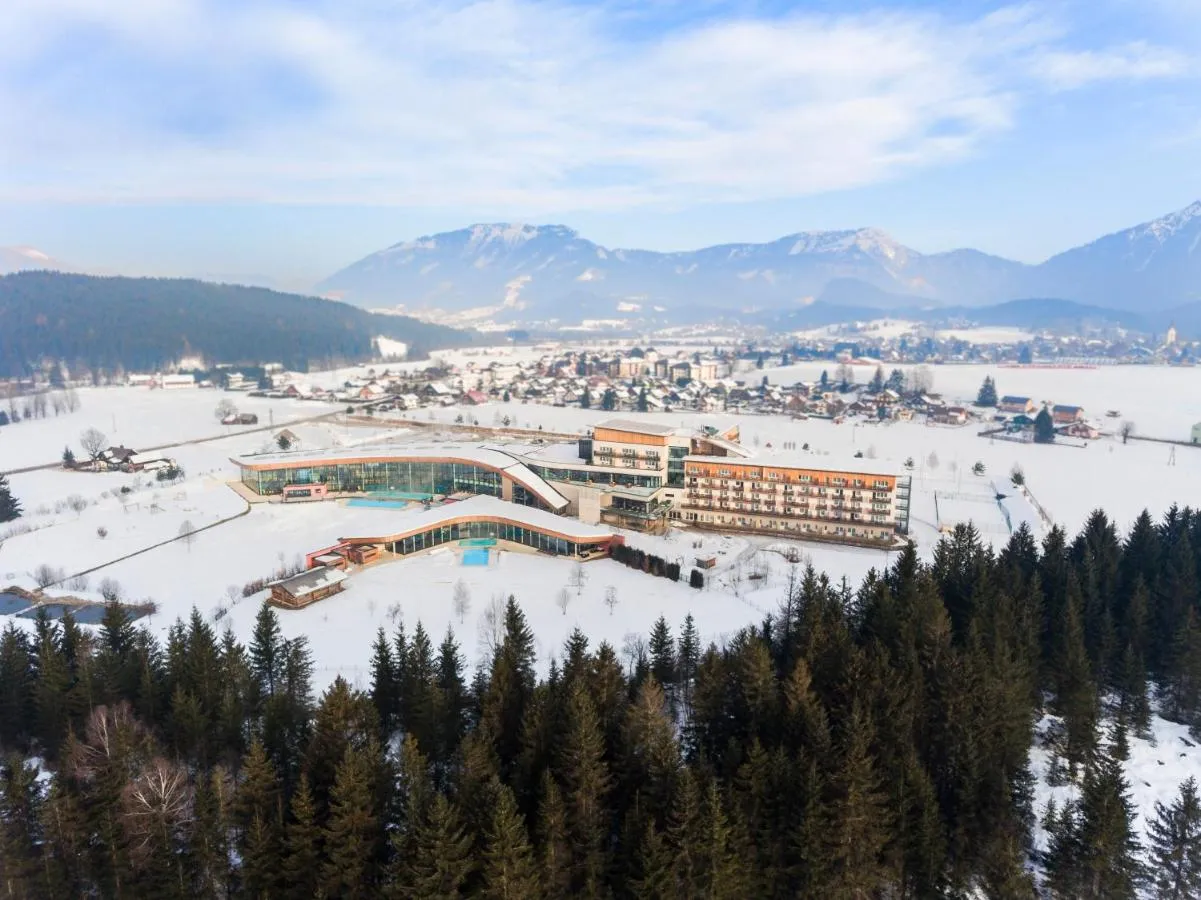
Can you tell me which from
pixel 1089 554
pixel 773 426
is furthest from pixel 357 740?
pixel 773 426

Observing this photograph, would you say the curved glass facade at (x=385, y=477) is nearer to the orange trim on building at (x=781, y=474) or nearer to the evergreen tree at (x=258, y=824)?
the orange trim on building at (x=781, y=474)

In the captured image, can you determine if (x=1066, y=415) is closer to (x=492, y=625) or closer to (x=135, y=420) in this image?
(x=492, y=625)

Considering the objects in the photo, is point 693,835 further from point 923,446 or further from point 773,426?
point 773,426

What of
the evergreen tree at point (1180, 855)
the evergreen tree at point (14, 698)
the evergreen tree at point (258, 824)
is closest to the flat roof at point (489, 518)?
the evergreen tree at point (14, 698)

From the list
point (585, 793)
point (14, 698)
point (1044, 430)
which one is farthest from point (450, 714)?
point (1044, 430)

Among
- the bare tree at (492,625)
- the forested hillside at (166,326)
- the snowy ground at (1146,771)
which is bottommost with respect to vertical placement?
the snowy ground at (1146,771)

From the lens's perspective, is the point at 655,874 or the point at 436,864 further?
the point at 655,874
